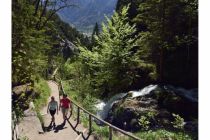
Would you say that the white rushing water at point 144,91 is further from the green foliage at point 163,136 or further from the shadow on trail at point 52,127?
the shadow on trail at point 52,127

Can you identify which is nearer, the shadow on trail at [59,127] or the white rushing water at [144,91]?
the shadow on trail at [59,127]

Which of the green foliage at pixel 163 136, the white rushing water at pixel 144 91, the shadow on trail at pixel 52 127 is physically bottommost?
the green foliage at pixel 163 136

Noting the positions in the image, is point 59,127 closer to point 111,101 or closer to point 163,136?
point 163,136

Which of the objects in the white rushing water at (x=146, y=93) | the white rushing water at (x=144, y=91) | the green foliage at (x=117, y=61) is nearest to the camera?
the white rushing water at (x=146, y=93)

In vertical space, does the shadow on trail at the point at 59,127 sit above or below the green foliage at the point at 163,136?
above

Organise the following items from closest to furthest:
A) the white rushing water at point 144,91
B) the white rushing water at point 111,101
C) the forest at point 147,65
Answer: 1. the forest at point 147,65
2. the white rushing water at point 144,91
3. the white rushing water at point 111,101

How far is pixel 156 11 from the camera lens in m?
27.6

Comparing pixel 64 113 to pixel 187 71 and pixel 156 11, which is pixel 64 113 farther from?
pixel 187 71

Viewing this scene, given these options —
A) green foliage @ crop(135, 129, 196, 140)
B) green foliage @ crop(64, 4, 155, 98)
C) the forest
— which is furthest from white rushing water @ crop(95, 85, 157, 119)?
green foliage @ crop(135, 129, 196, 140)

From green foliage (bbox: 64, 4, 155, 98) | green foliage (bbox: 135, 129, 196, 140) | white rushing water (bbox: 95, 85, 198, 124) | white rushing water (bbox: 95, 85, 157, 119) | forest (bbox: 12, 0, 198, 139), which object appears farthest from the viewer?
green foliage (bbox: 64, 4, 155, 98)
